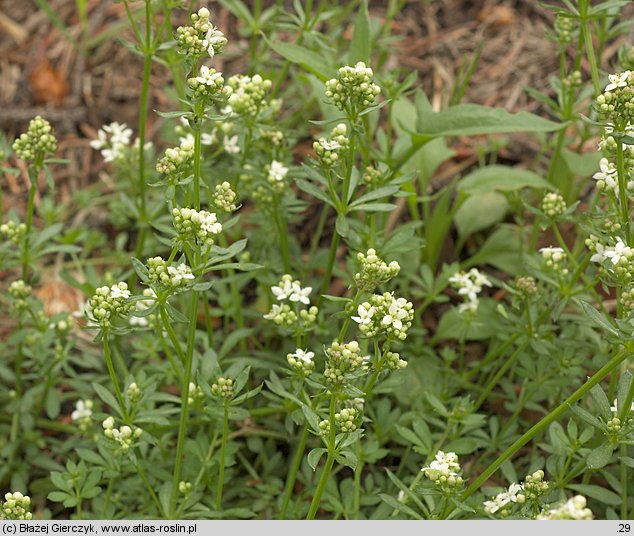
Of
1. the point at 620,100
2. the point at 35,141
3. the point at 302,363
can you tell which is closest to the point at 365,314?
the point at 302,363

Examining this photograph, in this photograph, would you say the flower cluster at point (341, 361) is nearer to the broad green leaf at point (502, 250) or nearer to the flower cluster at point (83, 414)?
the flower cluster at point (83, 414)

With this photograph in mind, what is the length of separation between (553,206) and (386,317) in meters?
1.47

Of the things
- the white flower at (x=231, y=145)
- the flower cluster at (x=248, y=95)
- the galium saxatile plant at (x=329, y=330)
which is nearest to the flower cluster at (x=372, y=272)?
the galium saxatile plant at (x=329, y=330)

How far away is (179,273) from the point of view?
3.50m

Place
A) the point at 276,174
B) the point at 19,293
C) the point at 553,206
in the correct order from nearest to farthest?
the point at 553,206, the point at 276,174, the point at 19,293

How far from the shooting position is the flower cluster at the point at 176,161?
3.71m

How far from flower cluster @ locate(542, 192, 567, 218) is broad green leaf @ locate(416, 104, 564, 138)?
531 mm

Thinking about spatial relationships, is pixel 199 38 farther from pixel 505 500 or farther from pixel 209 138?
pixel 505 500

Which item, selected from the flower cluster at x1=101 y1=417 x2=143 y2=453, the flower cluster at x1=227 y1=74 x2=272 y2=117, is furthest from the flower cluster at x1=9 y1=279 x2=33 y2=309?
the flower cluster at x1=227 y1=74 x2=272 y2=117

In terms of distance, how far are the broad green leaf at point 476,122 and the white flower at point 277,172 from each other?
91 cm

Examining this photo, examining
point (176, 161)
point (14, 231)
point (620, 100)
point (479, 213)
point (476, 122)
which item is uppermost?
point (620, 100)

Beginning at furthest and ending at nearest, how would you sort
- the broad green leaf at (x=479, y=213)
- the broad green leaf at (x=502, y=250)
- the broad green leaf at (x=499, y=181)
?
the broad green leaf at (x=479, y=213)
the broad green leaf at (x=502, y=250)
the broad green leaf at (x=499, y=181)

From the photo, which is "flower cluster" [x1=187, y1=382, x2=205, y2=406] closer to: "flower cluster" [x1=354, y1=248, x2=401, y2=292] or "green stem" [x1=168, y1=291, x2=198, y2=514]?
"green stem" [x1=168, y1=291, x2=198, y2=514]
